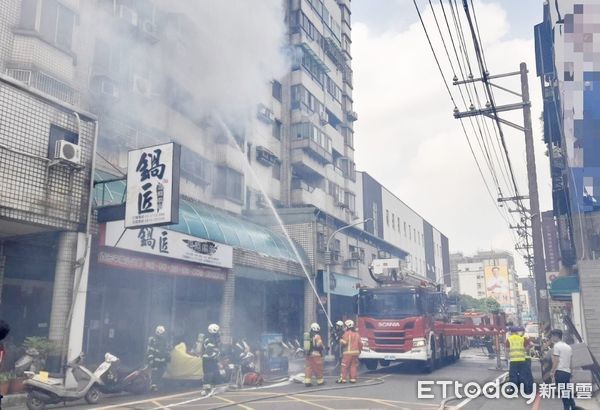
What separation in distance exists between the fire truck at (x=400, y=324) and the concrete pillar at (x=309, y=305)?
7.10 meters

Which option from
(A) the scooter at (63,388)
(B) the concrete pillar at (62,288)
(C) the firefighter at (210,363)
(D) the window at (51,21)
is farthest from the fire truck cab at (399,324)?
(D) the window at (51,21)

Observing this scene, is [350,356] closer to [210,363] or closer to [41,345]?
[210,363]

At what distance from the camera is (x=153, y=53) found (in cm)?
1941

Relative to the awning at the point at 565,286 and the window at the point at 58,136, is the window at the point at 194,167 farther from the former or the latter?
the awning at the point at 565,286

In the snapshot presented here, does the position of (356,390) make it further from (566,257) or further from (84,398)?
(566,257)

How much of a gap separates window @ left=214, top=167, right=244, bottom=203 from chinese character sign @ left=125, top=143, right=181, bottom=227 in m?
10.4

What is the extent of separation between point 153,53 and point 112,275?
893 cm

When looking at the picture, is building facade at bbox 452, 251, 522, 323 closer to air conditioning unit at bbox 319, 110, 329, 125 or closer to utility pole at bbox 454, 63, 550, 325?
air conditioning unit at bbox 319, 110, 329, 125

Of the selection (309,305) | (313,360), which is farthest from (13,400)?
(309,305)

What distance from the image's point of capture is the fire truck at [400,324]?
15961 mm

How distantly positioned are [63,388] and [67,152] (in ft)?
18.1

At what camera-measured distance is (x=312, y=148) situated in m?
33.0

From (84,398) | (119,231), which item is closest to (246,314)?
(119,231)

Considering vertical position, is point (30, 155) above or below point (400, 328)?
above
